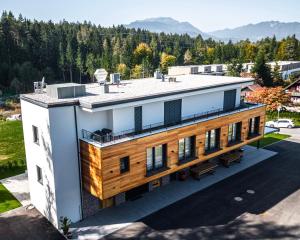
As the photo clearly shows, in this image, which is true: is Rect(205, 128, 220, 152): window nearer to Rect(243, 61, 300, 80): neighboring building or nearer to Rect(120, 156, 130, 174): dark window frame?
Rect(120, 156, 130, 174): dark window frame

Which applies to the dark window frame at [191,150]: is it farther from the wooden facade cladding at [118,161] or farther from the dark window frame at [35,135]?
the dark window frame at [35,135]

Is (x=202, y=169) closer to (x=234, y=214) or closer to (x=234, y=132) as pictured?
(x=234, y=132)

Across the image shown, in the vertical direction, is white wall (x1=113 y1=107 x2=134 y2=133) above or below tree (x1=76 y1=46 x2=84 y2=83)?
below

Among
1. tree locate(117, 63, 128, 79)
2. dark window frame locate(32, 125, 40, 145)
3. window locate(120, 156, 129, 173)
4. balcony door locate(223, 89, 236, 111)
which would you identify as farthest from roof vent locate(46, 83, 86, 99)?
tree locate(117, 63, 128, 79)

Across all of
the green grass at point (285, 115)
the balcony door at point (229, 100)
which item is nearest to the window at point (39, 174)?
the balcony door at point (229, 100)

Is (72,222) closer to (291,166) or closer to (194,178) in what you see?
(194,178)

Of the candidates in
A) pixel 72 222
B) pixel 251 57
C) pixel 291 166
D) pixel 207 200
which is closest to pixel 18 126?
pixel 72 222
